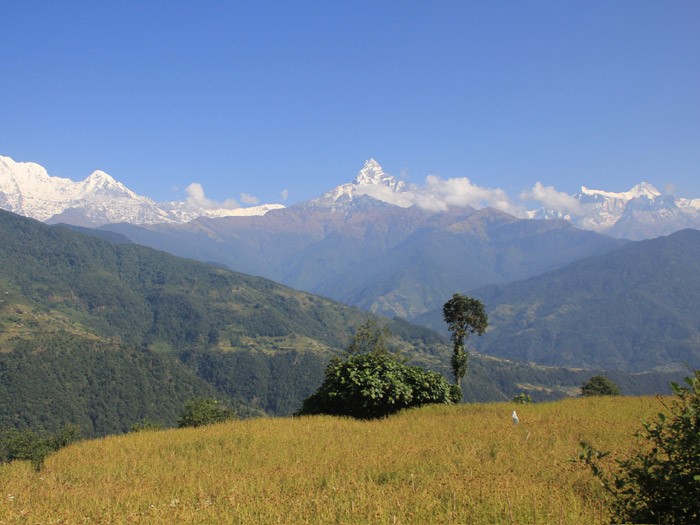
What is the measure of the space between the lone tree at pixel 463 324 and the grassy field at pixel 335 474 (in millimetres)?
24928

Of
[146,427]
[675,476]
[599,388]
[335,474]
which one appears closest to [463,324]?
[146,427]

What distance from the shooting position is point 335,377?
21.7m

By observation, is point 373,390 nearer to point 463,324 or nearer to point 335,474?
point 335,474

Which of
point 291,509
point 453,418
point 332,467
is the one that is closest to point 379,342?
point 453,418

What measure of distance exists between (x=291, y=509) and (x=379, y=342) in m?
41.6

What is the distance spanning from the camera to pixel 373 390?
19875 millimetres

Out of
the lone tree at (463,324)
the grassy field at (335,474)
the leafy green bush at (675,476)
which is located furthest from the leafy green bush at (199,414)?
the leafy green bush at (675,476)

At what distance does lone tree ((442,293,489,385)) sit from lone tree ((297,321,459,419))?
1994 cm

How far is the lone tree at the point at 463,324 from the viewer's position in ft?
141

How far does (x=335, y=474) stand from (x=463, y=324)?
3464cm

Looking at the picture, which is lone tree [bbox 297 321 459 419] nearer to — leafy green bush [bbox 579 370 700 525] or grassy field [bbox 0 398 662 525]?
grassy field [bbox 0 398 662 525]

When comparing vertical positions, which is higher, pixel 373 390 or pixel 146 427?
pixel 373 390

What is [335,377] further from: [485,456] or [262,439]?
[485,456]

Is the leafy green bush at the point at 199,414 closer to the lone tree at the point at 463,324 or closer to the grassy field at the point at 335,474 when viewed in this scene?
the lone tree at the point at 463,324
